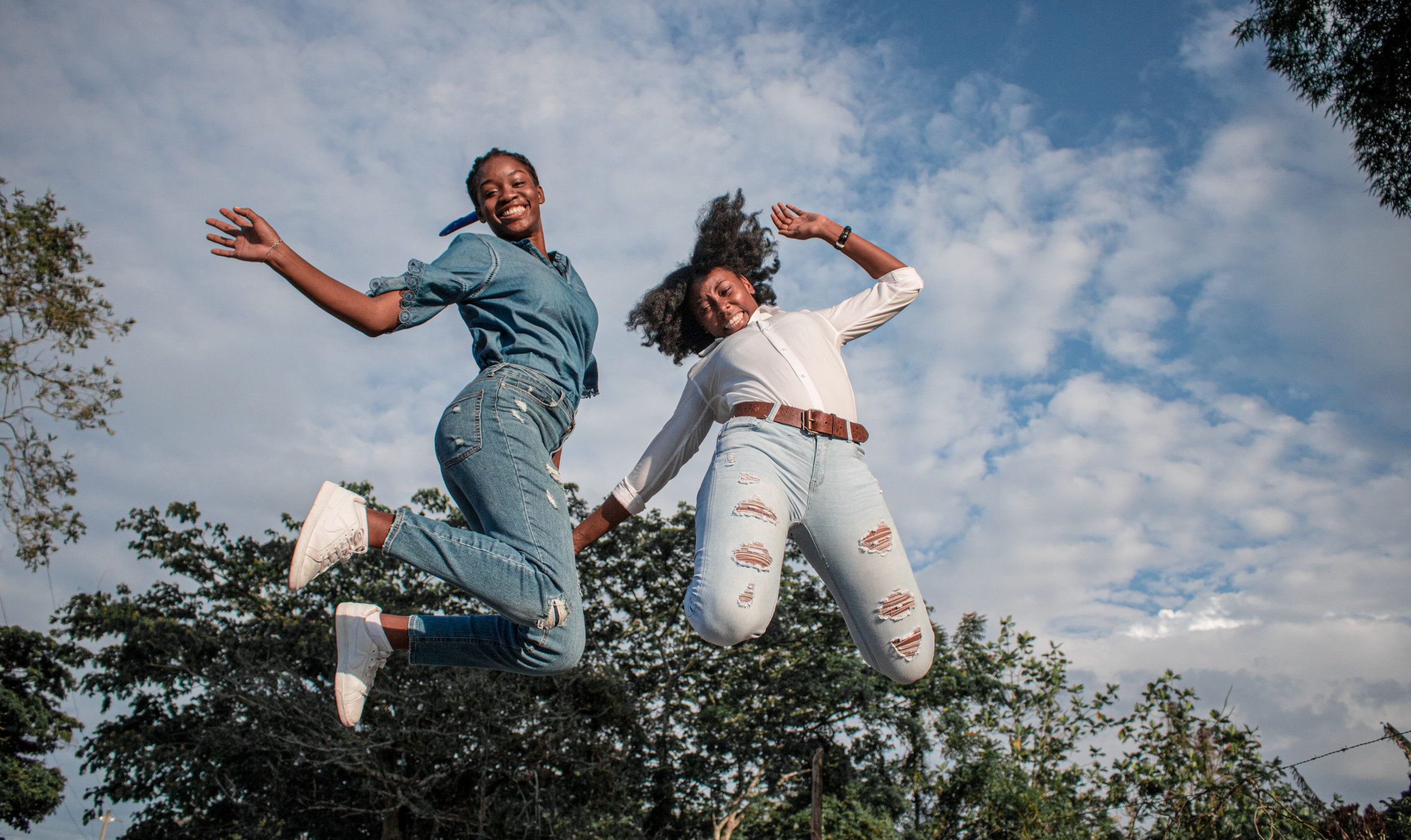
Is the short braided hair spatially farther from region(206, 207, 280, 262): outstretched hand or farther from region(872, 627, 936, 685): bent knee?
region(872, 627, 936, 685): bent knee

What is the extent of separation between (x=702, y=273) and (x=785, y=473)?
1.49 m

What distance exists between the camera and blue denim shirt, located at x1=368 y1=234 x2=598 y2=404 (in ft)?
8.63

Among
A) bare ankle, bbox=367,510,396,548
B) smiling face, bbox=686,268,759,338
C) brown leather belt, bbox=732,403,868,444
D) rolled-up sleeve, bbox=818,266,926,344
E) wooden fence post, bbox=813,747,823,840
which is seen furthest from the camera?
wooden fence post, bbox=813,747,823,840

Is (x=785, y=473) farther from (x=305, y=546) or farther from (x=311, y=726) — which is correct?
(x=311, y=726)

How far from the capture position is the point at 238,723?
14.1 m

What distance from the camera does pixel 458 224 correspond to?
3.14m

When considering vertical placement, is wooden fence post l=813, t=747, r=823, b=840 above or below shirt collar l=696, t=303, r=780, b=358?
below

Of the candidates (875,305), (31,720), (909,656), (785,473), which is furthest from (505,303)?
(31,720)

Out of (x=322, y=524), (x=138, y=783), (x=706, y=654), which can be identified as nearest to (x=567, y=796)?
(x=706, y=654)

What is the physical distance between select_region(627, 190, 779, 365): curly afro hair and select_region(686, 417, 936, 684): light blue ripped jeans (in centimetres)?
129

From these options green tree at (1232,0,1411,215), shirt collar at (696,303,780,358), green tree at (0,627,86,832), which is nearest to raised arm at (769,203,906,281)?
shirt collar at (696,303,780,358)

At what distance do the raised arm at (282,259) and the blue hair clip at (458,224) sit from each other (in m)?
0.78

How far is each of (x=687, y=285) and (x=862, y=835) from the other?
31.3ft

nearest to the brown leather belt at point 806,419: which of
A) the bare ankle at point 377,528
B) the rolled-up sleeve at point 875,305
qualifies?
the rolled-up sleeve at point 875,305
